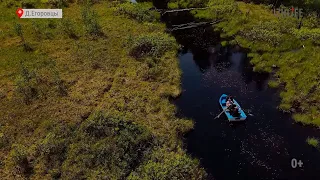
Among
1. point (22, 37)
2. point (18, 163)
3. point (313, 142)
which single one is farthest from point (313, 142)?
point (22, 37)

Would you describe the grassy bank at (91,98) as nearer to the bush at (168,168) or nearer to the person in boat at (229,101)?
the bush at (168,168)

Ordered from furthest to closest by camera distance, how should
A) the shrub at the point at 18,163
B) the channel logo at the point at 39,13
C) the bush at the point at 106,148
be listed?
the channel logo at the point at 39,13
the shrub at the point at 18,163
the bush at the point at 106,148

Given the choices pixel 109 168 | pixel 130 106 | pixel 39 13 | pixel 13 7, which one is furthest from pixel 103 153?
pixel 13 7

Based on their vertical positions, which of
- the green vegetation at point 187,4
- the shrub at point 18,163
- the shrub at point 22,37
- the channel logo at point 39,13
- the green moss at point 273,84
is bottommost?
the shrub at point 18,163

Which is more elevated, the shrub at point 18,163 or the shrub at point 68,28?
the shrub at point 68,28

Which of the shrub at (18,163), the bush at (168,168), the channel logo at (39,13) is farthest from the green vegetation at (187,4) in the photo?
the shrub at (18,163)

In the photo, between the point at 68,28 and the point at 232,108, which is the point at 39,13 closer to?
the point at 68,28

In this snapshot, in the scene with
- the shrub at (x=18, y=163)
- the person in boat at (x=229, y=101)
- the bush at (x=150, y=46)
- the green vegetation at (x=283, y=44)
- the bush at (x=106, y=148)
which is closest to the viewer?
the bush at (x=106, y=148)
